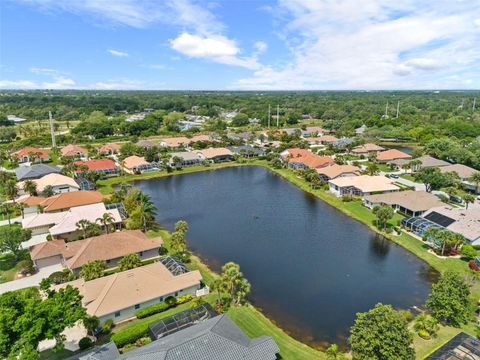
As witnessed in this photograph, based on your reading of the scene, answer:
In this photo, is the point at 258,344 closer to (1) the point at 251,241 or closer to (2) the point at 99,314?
(2) the point at 99,314

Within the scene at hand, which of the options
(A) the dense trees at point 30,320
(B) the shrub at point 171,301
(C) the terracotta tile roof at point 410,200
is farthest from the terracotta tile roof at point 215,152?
(A) the dense trees at point 30,320

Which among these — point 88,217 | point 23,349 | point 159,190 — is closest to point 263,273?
point 23,349

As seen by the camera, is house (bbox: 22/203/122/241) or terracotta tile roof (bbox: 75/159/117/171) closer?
house (bbox: 22/203/122/241)

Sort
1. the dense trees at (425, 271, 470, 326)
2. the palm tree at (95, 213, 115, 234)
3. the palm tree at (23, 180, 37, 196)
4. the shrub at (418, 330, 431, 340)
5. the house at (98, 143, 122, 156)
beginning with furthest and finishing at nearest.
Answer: the house at (98, 143, 122, 156), the palm tree at (23, 180, 37, 196), the palm tree at (95, 213, 115, 234), the dense trees at (425, 271, 470, 326), the shrub at (418, 330, 431, 340)

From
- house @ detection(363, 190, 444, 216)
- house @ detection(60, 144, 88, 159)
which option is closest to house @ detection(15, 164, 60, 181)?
house @ detection(60, 144, 88, 159)

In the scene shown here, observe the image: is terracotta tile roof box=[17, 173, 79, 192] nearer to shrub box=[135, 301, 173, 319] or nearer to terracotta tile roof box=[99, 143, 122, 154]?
terracotta tile roof box=[99, 143, 122, 154]

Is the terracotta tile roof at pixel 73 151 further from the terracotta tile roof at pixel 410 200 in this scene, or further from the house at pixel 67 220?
the terracotta tile roof at pixel 410 200

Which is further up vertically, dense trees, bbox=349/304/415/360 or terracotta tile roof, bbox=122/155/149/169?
terracotta tile roof, bbox=122/155/149/169
